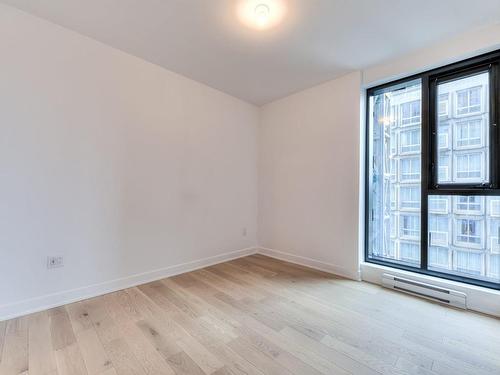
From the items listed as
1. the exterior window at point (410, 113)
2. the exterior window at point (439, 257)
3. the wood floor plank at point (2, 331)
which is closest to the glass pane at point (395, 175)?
the exterior window at point (410, 113)

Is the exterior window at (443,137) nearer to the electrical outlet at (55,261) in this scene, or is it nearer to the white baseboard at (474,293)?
the white baseboard at (474,293)

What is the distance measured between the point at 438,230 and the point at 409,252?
372mm

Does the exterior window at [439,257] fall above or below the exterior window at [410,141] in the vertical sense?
below

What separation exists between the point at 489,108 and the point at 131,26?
3311mm

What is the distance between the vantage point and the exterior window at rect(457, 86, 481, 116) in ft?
7.33

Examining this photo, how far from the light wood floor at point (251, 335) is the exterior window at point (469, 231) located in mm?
671

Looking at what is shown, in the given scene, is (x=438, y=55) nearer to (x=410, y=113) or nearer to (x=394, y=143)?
(x=410, y=113)

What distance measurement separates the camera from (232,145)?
3590 mm

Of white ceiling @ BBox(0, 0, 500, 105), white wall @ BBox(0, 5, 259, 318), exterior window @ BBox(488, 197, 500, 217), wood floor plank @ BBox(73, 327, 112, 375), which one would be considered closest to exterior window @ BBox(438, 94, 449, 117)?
white ceiling @ BBox(0, 0, 500, 105)

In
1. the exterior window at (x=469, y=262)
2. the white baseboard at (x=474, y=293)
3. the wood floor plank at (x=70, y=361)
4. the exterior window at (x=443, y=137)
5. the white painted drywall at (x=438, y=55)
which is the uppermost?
the white painted drywall at (x=438, y=55)

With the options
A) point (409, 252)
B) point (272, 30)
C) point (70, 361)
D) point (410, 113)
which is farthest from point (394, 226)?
point (70, 361)

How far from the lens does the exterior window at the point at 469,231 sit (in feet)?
7.36

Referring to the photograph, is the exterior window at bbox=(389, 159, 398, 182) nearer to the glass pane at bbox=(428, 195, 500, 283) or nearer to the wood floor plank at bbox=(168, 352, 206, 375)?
the glass pane at bbox=(428, 195, 500, 283)

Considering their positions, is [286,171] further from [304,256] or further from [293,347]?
[293,347]
